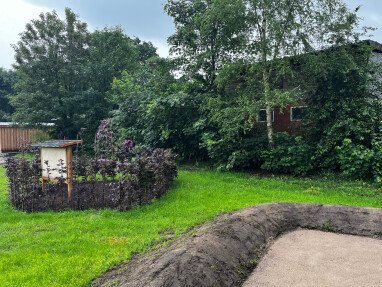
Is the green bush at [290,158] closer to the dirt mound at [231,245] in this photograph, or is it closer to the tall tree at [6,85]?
the dirt mound at [231,245]

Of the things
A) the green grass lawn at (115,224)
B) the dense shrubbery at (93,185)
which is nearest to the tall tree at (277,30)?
the green grass lawn at (115,224)

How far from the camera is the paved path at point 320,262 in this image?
142 inches

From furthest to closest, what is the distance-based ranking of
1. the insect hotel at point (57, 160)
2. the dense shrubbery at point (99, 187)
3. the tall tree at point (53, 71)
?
1. the tall tree at point (53, 71)
2. the insect hotel at point (57, 160)
3. the dense shrubbery at point (99, 187)

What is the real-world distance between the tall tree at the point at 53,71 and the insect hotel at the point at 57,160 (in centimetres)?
1295

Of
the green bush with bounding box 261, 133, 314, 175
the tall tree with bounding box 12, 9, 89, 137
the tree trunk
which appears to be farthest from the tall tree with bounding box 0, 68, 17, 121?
the green bush with bounding box 261, 133, 314, 175

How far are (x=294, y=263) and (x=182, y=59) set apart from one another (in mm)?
11043

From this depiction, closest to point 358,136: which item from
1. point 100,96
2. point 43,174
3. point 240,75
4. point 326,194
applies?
point 326,194

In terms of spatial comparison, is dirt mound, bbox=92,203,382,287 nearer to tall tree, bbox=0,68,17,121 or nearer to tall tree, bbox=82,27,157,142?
tall tree, bbox=82,27,157,142

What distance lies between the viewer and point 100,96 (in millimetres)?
20828

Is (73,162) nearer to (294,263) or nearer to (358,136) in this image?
(294,263)

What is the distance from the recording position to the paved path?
360 centimetres

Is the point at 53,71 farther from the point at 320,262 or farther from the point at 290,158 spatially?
the point at 320,262

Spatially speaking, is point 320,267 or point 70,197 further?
point 70,197

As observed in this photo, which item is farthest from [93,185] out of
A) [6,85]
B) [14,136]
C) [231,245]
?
[6,85]
